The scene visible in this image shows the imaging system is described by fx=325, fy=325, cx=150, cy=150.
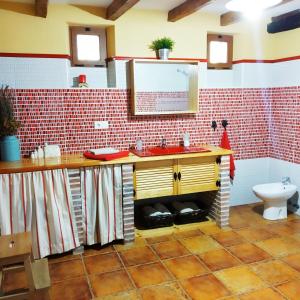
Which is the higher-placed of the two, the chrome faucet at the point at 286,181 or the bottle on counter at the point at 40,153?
the bottle on counter at the point at 40,153

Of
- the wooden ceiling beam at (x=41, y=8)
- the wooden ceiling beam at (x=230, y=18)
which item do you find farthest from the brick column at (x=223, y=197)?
the wooden ceiling beam at (x=41, y=8)

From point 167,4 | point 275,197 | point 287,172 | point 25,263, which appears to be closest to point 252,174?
point 287,172

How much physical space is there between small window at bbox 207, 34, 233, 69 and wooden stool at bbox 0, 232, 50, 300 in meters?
2.95

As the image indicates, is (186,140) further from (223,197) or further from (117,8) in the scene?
(117,8)

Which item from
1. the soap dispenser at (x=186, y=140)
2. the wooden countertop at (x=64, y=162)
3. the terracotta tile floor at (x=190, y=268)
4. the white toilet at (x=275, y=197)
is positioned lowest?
the terracotta tile floor at (x=190, y=268)

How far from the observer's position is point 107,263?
288 centimetres

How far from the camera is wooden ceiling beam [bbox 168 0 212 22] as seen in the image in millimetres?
2960

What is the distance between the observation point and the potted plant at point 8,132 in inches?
119

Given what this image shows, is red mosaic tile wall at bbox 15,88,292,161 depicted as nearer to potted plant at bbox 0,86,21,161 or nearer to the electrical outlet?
the electrical outlet

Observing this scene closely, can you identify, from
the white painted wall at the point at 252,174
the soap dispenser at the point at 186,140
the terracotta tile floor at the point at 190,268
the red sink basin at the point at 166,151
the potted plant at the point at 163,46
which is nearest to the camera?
the terracotta tile floor at the point at 190,268

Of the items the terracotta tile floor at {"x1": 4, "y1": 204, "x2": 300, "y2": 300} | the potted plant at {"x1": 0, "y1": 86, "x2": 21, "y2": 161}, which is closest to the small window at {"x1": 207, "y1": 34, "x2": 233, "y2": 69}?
the terracotta tile floor at {"x1": 4, "y1": 204, "x2": 300, "y2": 300}

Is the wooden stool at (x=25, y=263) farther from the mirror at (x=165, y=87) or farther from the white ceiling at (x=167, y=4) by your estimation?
the white ceiling at (x=167, y=4)

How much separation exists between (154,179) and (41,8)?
193cm

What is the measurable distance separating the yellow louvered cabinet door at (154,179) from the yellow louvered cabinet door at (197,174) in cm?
9
